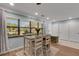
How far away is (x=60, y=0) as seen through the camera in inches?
49.9

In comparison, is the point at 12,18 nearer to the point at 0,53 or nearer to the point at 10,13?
the point at 10,13

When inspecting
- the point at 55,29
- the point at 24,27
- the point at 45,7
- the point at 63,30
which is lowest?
the point at 63,30

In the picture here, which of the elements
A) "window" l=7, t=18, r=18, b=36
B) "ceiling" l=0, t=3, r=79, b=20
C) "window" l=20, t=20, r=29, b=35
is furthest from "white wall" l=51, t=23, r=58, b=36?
"window" l=7, t=18, r=18, b=36

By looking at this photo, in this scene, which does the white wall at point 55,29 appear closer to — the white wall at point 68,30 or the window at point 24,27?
the white wall at point 68,30

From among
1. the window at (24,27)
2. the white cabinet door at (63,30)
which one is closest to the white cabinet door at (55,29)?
the white cabinet door at (63,30)

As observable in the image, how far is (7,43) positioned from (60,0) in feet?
10.3

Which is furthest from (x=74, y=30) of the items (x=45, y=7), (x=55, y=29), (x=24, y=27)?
(x=24, y=27)

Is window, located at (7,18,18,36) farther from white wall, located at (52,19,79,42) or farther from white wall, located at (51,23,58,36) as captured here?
white wall, located at (51,23,58,36)

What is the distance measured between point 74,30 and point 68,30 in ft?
2.00

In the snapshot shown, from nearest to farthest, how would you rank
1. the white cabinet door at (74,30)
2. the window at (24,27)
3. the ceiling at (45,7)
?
1. the ceiling at (45,7)
2. the window at (24,27)
3. the white cabinet door at (74,30)

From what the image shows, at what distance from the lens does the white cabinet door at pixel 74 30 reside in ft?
20.0

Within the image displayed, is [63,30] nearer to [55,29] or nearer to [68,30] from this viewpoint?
[68,30]

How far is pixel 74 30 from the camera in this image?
630cm

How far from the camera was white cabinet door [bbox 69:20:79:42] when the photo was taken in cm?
609
